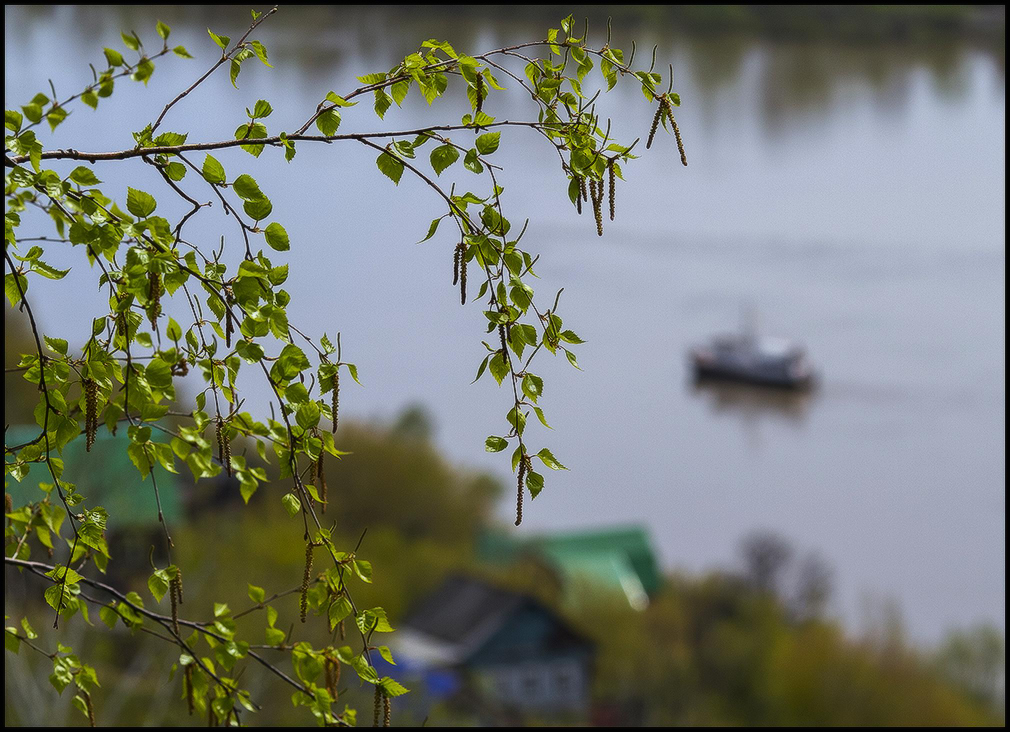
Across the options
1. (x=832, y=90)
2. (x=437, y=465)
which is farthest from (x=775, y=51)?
(x=437, y=465)

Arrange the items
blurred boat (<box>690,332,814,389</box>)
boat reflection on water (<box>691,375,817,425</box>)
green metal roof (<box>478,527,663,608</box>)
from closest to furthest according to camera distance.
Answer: green metal roof (<box>478,527,663,608</box>) → blurred boat (<box>690,332,814,389</box>) → boat reflection on water (<box>691,375,817,425</box>)

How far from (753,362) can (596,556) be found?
307cm

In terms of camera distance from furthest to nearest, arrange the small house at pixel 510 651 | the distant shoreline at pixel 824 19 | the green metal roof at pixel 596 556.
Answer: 1. the green metal roof at pixel 596 556
2. the distant shoreline at pixel 824 19
3. the small house at pixel 510 651

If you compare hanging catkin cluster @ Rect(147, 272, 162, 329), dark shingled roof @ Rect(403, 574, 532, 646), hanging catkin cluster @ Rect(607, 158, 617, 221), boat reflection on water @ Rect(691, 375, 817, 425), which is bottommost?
hanging catkin cluster @ Rect(147, 272, 162, 329)

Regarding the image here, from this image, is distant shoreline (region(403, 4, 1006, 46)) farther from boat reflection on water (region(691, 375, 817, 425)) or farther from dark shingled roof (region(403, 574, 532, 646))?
dark shingled roof (region(403, 574, 532, 646))

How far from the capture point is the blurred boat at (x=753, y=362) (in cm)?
1277

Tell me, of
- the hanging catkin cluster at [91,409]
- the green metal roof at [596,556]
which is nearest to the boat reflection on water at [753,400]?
the green metal roof at [596,556]

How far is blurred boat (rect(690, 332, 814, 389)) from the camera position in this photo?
41.9 feet

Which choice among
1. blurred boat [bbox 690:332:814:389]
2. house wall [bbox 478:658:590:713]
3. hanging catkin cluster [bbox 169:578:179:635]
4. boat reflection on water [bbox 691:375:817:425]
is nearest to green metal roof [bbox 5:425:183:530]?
house wall [bbox 478:658:590:713]

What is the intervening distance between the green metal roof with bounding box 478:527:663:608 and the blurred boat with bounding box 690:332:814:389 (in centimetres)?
229

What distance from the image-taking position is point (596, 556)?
36.5 ft

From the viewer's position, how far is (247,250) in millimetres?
755

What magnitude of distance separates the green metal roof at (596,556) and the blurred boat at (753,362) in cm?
229

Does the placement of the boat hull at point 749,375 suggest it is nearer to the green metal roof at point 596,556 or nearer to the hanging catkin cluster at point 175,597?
the green metal roof at point 596,556
